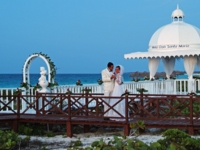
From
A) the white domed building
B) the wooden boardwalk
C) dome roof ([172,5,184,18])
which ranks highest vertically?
dome roof ([172,5,184,18])

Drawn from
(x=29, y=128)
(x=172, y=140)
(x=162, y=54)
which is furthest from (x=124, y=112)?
(x=162, y=54)

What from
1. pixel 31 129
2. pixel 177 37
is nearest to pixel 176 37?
pixel 177 37

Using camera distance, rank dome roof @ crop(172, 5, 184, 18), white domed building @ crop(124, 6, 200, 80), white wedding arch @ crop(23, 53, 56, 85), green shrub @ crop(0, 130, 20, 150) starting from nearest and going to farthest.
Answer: green shrub @ crop(0, 130, 20, 150)
white wedding arch @ crop(23, 53, 56, 85)
white domed building @ crop(124, 6, 200, 80)
dome roof @ crop(172, 5, 184, 18)

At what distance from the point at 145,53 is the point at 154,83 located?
57.9 inches

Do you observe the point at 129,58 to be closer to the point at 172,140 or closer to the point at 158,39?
→ the point at 158,39

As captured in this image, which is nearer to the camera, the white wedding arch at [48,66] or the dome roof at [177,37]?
the white wedding arch at [48,66]

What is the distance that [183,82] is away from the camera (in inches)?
930

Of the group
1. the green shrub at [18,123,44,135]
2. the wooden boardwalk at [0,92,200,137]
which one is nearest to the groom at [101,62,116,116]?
the wooden boardwalk at [0,92,200,137]

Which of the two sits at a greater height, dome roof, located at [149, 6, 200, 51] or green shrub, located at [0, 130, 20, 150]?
dome roof, located at [149, 6, 200, 51]

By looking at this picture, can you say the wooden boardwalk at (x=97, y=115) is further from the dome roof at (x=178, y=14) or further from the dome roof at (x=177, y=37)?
the dome roof at (x=178, y=14)

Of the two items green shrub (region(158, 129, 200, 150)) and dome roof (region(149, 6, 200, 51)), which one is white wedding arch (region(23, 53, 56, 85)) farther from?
green shrub (region(158, 129, 200, 150))

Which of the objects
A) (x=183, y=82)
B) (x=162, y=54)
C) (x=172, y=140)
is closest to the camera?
(x=172, y=140)

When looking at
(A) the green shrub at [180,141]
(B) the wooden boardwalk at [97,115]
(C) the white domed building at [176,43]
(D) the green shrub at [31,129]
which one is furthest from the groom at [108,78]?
(C) the white domed building at [176,43]

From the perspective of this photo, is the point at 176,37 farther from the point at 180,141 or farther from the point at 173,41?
the point at 180,141
